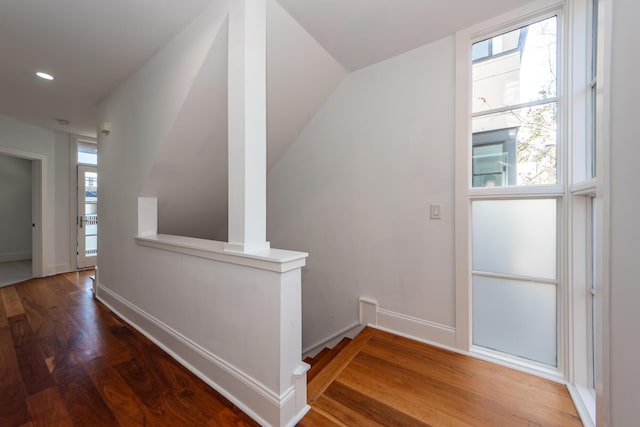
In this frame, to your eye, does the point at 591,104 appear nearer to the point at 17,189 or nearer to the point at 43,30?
the point at 43,30

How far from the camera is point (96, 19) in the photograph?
1749 millimetres

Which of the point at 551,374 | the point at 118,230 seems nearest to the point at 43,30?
the point at 118,230

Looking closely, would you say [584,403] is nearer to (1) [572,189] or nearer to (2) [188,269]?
(1) [572,189]

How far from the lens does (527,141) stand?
1.72m

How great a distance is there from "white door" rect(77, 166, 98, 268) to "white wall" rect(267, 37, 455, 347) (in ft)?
13.9

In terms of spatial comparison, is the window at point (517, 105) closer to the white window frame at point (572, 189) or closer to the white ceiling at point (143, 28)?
the white window frame at point (572, 189)

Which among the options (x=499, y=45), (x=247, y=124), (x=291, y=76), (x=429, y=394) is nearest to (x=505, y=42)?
(x=499, y=45)

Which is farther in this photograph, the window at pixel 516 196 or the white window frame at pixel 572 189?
the window at pixel 516 196

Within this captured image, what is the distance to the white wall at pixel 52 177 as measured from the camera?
370 cm

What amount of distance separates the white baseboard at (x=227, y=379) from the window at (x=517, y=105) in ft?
6.26

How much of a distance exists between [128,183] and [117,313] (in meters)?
1.38

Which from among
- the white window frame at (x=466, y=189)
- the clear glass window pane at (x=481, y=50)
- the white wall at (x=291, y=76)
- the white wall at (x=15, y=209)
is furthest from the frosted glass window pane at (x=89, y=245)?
the clear glass window pane at (x=481, y=50)

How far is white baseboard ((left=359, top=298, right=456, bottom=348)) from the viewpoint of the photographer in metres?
1.93

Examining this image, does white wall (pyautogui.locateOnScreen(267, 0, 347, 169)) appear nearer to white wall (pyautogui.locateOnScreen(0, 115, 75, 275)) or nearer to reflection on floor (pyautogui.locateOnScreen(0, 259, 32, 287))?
white wall (pyautogui.locateOnScreen(0, 115, 75, 275))
